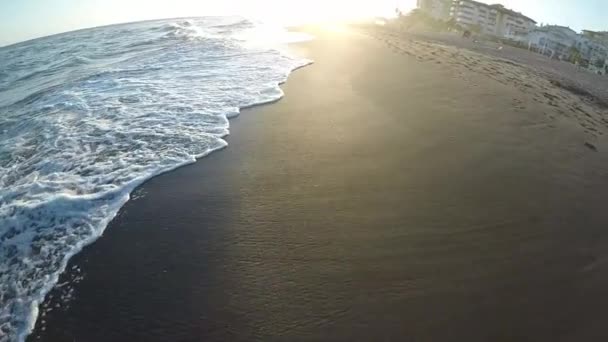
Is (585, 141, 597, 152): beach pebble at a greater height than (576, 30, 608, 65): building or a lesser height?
lesser

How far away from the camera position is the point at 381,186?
17.2ft

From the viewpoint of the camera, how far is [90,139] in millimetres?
7082

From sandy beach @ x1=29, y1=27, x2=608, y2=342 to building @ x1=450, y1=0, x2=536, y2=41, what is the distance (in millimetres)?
62253

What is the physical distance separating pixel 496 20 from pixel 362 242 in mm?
72669

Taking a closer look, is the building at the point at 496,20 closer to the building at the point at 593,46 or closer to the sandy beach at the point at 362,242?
the building at the point at 593,46

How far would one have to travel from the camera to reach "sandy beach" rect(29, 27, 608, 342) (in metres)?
3.25

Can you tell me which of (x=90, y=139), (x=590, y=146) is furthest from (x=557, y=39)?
(x=90, y=139)

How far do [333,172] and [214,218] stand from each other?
2001 mm

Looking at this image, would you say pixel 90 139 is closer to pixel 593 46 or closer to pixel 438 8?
pixel 593 46

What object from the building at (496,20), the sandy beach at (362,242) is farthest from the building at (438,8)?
the sandy beach at (362,242)

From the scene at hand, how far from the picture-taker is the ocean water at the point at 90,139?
413 cm

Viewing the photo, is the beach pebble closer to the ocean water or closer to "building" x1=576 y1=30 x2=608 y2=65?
the ocean water

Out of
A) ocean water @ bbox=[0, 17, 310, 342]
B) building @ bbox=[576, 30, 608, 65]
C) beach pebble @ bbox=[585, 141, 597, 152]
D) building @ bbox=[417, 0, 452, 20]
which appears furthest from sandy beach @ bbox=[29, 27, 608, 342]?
building @ bbox=[417, 0, 452, 20]

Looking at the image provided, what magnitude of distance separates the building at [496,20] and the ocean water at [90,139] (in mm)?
59296
